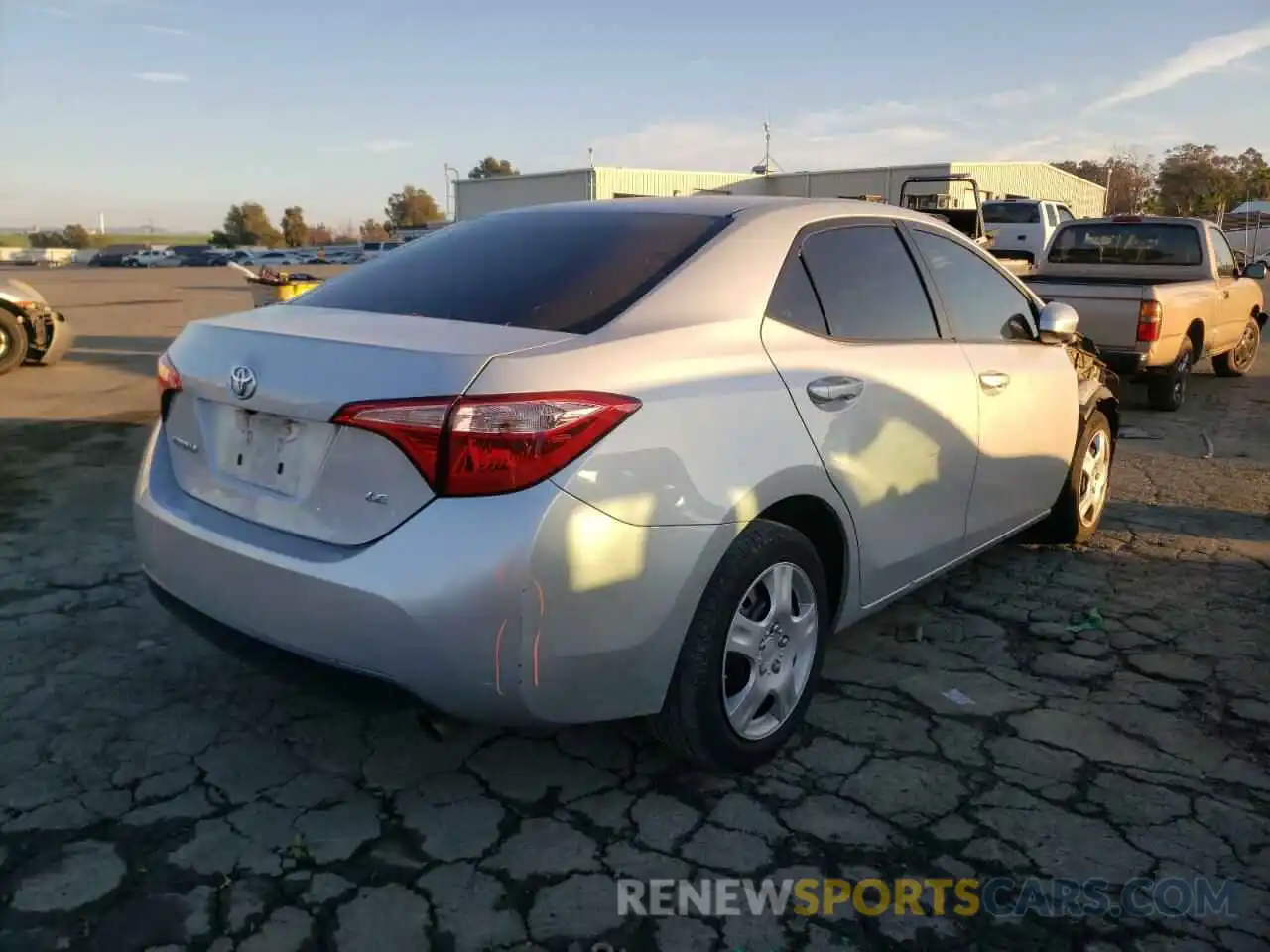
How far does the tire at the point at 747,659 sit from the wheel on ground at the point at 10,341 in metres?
10.5

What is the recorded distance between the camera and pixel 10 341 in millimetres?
10562

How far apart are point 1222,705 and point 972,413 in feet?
4.26

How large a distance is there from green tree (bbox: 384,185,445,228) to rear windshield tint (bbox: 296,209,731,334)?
111669mm

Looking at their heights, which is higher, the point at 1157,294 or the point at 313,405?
the point at 1157,294

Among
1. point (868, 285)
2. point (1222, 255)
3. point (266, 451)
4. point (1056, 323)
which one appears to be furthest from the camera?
point (1222, 255)

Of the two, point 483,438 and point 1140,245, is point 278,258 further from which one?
point 483,438

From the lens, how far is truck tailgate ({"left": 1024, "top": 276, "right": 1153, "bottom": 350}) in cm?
855

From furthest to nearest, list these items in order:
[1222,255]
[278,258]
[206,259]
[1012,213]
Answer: [206,259]
[278,258]
[1012,213]
[1222,255]

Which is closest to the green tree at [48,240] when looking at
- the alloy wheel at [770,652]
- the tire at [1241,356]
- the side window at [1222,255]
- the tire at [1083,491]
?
the tire at [1241,356]

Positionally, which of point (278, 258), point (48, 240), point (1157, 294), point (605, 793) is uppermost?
point (48, 240)

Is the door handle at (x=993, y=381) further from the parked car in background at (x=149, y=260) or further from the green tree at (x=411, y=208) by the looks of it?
the green tree at (x=411, y=208)

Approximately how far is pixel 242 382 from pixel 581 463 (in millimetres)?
946

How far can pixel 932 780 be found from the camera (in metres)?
2.90

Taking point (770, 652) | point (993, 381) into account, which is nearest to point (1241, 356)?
point (993, 381)
